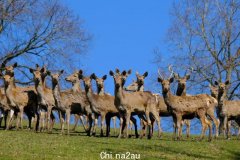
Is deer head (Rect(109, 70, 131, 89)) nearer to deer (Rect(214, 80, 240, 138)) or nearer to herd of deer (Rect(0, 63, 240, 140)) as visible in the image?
herd of deer (Rect(0, 63, 240, 140))

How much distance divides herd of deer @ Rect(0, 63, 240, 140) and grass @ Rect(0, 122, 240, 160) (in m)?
2.05

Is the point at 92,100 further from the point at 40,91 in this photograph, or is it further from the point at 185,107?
the point at 185,107

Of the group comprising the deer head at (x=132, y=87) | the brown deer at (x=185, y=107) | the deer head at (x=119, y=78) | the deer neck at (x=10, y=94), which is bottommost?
the brown deer at (x=185, y=107)

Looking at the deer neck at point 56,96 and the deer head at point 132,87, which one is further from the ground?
the deer head at point 132,87

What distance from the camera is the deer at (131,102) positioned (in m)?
26.5

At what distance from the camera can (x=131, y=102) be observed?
26.7 m

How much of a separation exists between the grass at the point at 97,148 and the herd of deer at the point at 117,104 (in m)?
2.05

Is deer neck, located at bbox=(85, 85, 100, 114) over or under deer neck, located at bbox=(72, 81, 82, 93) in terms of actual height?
under

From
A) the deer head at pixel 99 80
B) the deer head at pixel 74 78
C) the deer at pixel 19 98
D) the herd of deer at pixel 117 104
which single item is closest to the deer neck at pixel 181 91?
the herd of deer at pixel 117 104

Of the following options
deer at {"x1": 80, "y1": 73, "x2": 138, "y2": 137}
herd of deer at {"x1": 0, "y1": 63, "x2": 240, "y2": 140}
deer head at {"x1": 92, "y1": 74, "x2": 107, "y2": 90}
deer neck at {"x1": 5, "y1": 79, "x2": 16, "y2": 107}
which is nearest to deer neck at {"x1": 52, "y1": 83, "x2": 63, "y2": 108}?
herd of deer at {"x1": 0, "y1": 63, "x2": 240, "y2": 140}

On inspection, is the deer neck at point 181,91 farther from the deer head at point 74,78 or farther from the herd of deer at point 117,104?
the deer head at point 74,78

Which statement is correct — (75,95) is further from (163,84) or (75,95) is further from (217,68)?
(217,68)

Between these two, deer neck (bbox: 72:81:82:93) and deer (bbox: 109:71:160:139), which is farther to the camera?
deer neck (bbox: 72:81:82:93)

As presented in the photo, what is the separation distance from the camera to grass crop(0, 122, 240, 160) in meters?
19.0
